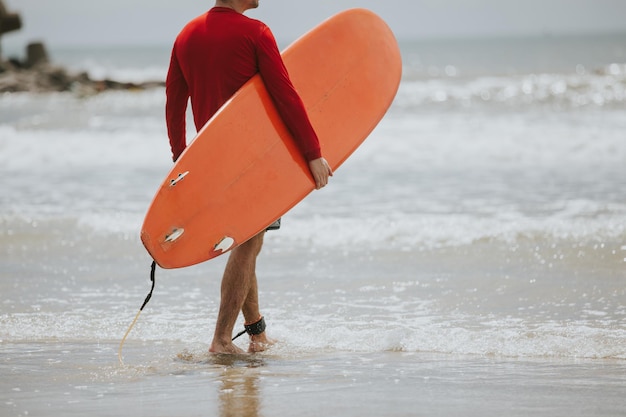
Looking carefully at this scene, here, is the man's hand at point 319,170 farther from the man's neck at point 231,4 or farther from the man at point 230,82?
the man's neck at point 231,4

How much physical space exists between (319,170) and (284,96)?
0.31 m

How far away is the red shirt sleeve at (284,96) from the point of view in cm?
328

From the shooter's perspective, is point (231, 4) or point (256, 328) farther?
point (256, 328)

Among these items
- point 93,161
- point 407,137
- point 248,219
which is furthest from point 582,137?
point 248,219

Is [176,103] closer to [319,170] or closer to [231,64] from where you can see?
[231,64]

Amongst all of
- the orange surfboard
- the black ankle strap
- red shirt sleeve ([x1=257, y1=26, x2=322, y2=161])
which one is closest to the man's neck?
red shirt sleeve ([x1=257, y1=26, x2=322, y2=161])

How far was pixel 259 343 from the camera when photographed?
3713 millimetres

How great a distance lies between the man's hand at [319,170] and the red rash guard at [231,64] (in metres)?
0.02

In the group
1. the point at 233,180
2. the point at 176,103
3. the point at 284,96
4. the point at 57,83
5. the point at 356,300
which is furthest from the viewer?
the point at 57,83

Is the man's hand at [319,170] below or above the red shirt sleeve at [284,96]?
below

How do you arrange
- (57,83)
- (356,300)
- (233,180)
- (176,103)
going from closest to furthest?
(233,180), (176,103), (356,300), (57,83)

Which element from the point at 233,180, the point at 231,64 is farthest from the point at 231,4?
the point at 233,180

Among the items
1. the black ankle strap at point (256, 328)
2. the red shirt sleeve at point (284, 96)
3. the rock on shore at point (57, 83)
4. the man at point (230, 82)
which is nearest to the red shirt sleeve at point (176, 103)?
the man at point (230, 82)

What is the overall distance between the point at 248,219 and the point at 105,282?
1.76 m
